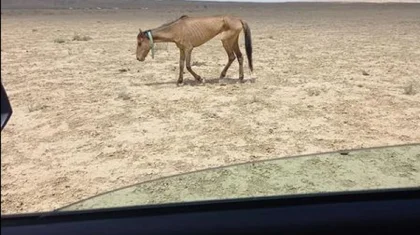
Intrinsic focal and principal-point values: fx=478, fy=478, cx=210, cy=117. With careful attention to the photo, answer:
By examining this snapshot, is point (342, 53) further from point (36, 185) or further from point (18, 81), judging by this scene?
point (36, 185)

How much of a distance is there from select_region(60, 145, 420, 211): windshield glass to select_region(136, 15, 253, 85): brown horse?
732 centimetres

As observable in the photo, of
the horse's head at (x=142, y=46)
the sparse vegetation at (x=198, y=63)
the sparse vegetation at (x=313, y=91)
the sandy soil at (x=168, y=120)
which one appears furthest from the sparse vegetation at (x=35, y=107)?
the sparse vegetation at (x=198, y=63)

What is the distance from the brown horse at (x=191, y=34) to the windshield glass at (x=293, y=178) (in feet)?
24.0

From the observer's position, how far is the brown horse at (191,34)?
11.0m

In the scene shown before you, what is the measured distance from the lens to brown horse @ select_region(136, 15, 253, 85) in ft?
36.0

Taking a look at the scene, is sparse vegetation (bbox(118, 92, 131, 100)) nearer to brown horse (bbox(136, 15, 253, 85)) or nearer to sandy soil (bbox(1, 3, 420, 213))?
sandy soil (bbox(1, 3, 420, 213))

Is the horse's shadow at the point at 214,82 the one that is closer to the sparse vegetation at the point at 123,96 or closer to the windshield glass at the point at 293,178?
the sparse vegetation at the point at 123,96

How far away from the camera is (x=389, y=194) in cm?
170

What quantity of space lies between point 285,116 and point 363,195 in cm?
647

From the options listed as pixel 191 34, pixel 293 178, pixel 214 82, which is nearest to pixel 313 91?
pixel 214 82

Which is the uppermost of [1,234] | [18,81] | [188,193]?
[1,234]

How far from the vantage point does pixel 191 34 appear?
36.8ft

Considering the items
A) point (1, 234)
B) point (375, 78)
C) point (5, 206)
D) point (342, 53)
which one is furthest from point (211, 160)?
point (342, 53)

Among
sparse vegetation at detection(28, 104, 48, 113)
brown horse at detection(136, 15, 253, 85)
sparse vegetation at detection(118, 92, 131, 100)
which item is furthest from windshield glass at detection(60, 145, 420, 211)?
brown horse at detection(136, 15, 253, 85)
